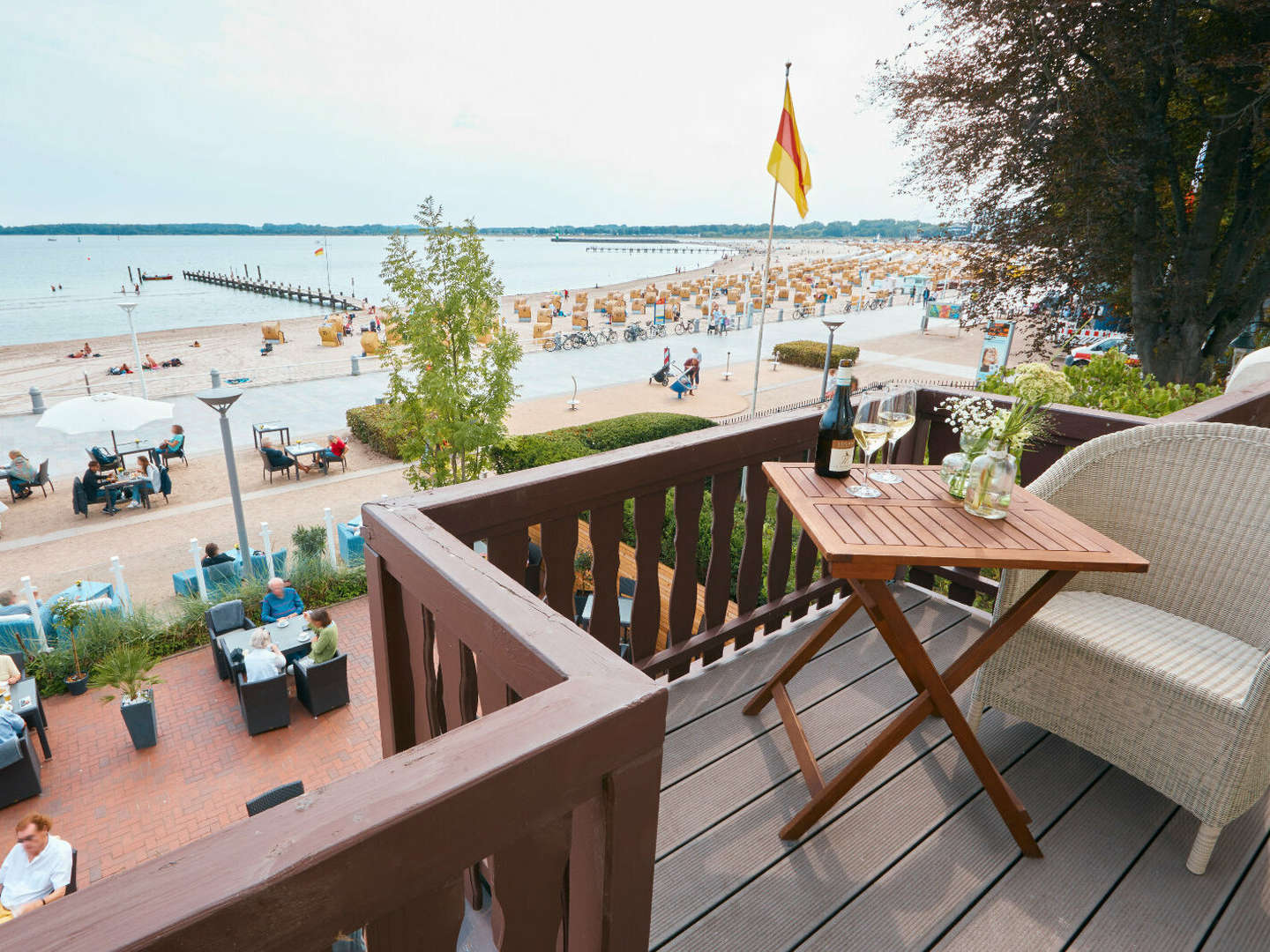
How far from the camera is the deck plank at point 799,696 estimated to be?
2185 mm

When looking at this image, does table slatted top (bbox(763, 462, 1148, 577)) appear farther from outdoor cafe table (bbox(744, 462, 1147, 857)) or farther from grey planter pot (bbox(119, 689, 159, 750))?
grey planter pot (bbox(119, 689, 159, 750))

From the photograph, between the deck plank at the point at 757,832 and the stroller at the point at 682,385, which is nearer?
the deck plank at the point at 757,832

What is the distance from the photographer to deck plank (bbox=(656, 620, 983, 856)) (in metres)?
1.95

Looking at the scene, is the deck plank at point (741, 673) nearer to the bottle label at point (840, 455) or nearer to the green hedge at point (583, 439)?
the bottle label at point (840, 455)

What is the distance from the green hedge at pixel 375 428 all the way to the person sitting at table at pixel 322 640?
8385mm

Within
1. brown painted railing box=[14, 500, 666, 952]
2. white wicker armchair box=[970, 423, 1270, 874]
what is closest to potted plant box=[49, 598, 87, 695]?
brown painted railing box=[14, 500, 666, 952]

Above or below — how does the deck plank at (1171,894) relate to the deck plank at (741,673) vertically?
below

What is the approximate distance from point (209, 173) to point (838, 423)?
542 ft

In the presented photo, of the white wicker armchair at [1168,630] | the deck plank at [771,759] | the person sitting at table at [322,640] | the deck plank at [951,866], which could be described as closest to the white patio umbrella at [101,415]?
the person sitting at table at [322,640]

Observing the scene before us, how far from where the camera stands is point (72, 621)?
841 centimetres

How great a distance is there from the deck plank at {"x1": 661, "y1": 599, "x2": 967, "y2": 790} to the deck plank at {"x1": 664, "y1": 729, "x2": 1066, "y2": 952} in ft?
1.16

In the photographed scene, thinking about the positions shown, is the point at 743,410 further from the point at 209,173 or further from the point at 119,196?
the point at 119,196

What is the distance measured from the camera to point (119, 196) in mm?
145125

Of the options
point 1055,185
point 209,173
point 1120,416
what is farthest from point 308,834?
point 209,173
